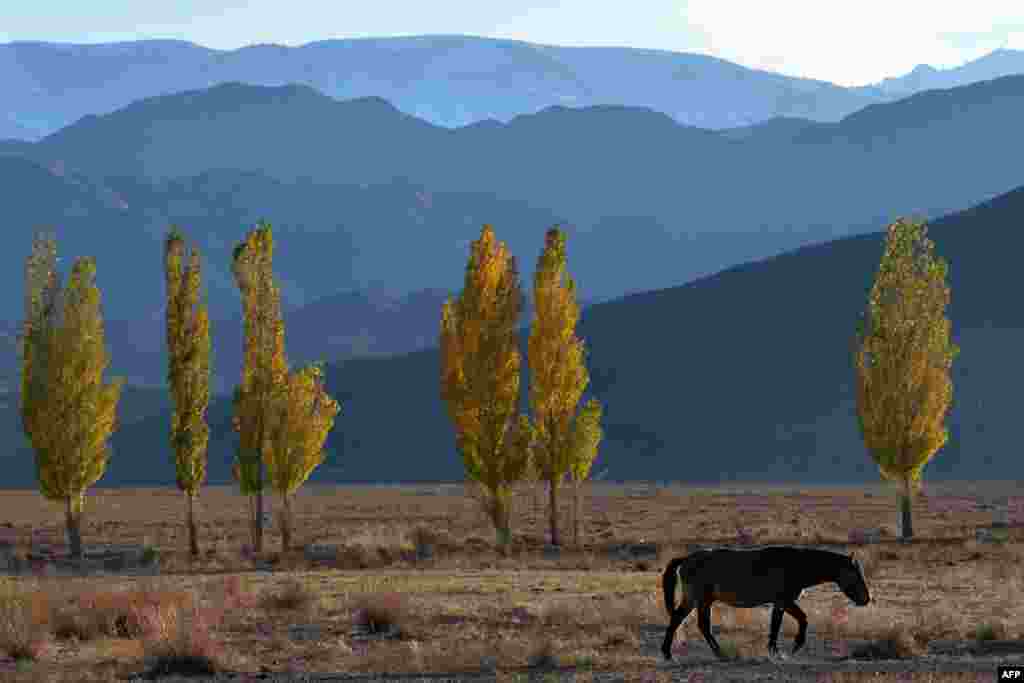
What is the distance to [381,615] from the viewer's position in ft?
72.9

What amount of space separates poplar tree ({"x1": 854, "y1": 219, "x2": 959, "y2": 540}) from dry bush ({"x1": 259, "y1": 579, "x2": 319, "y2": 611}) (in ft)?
85.6

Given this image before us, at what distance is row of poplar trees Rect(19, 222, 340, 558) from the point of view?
43.7 meters

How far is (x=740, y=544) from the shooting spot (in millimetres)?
43312

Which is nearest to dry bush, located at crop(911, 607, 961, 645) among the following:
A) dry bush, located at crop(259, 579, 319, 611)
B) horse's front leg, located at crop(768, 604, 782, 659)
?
horse's front leg, located at crop(768, 604, 782, 659)

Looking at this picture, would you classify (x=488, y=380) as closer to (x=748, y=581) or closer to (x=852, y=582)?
(x=852, y=582)

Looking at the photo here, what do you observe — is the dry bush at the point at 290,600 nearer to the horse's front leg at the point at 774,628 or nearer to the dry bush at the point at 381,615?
the dry bush at the point at 381,615

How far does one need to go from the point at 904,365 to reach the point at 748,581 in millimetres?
31592

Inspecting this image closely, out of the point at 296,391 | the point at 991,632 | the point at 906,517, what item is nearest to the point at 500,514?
the point at 296,391

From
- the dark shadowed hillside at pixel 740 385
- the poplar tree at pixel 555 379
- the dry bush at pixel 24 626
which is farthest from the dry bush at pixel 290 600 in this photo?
the dark shadowed hillside at pixel 740 385

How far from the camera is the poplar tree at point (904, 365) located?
47.4 m

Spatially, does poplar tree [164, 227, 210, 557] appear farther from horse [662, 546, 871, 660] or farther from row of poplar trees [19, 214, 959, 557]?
horse [662, 546, 871, 660]

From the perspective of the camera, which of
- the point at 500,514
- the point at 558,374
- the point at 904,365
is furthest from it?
the point at 904,365

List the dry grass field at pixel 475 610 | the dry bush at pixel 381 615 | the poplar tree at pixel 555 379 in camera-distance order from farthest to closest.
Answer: the poplar tree at pixel 555 379 < the dry bush at pixel 381 615 < the dry grass field at pixel 475 610

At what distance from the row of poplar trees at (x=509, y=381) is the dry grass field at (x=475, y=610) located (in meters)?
2.30
